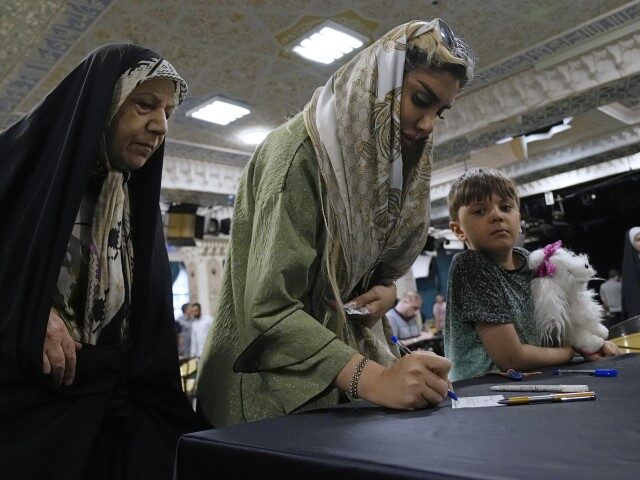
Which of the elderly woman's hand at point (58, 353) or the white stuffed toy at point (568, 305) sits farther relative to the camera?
the white stuffed toy at point (568, 305)

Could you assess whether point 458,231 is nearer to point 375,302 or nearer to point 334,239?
point 375,302

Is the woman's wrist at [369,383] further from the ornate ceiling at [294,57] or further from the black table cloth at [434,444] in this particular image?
the ornate ceiling at [294,57]

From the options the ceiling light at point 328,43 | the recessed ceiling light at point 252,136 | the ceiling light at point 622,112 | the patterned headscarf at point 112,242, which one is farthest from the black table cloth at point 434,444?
the ceiling light at point 622,112

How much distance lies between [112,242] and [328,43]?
153 inches

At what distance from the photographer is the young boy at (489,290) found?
140 cm

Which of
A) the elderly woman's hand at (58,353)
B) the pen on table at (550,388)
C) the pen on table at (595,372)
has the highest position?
the elderly woman's hand at (58,353)

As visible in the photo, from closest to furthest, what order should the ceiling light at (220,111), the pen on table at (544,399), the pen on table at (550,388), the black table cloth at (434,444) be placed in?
the black table cloth at (434,444), the pen on table at (544,399), the pen on table at (550,388), the ceiling light at (220,111)

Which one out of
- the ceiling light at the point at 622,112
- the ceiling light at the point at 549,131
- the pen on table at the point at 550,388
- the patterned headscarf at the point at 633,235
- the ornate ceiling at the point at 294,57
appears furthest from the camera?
the ceiling light at the point at 622,112

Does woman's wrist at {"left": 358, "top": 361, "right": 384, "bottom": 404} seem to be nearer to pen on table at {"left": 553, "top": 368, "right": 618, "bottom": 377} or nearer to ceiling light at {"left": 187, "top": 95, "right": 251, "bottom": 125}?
pen on table at {"left": 553, "top": 368, "right": 618, "bottom": 377}

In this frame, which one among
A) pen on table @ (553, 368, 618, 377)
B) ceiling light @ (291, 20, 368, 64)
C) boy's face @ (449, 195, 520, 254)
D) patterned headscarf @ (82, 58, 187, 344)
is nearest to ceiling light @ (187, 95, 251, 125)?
ceiling light @ (291, 20, 368, 64)

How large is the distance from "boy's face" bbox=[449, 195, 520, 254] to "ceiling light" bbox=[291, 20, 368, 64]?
311cm

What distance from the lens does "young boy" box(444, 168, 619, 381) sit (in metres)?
1.40

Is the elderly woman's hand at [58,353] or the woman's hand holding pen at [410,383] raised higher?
the elderly woman's hand at [58,353]

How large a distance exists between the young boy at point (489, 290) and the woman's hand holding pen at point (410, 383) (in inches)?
26.0
